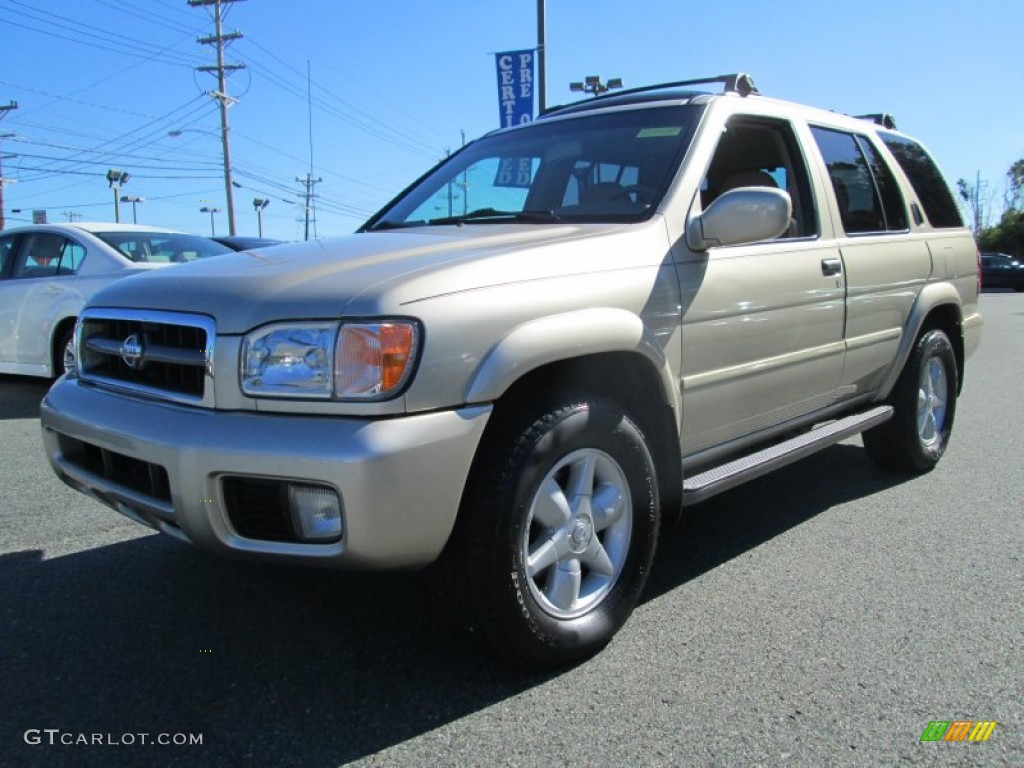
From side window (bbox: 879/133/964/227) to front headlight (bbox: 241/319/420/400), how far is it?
3777 millimetres

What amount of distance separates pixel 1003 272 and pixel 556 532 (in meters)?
37.0

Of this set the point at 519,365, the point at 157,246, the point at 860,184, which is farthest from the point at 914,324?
the point at 157,246

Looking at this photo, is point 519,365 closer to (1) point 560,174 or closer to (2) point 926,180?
(1) point 560,174

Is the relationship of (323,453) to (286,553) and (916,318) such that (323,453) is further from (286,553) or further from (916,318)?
(916,318)

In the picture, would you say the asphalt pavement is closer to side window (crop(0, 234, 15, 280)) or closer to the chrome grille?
the chrome grille

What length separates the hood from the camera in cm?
225

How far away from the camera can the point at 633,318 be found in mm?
2691

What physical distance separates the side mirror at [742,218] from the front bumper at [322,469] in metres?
1.22

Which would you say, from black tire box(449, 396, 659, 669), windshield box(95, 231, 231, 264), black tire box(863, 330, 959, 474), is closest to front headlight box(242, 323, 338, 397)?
black tire box(449, 396, 659, 669)

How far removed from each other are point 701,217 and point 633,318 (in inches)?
22.6

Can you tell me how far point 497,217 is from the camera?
3.35m

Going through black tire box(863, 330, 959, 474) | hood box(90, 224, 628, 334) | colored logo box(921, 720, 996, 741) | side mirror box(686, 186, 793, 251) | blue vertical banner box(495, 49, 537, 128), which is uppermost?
blue vertical banner box(495, 49, 537, 128)

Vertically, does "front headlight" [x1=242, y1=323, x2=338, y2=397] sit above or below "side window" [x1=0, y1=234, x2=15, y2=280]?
below

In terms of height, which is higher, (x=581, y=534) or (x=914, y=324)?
(x=914, y=324)
